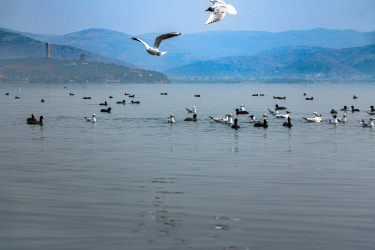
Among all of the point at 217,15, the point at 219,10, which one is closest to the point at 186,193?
the point at 217,15

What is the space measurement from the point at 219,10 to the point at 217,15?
0.50m

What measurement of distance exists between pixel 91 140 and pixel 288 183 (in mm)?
16930

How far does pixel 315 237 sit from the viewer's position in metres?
12.1

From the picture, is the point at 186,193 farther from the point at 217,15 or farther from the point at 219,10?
the point at 219,10

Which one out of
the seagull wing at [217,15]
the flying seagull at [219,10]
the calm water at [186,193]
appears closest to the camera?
the calm water at [186,193]

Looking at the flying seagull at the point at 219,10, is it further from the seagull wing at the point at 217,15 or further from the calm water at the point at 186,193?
the calm water at the point at 186,193

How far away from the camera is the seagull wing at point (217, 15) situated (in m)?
14.5

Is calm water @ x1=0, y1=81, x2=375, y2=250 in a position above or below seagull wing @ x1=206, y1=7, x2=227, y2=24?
below

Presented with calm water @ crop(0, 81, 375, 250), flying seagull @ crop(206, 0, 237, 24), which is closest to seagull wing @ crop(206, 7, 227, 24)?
flying seagull @ crop(206, 0, 237, 24)

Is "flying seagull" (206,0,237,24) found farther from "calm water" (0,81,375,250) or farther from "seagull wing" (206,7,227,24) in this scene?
"calm water" (0,81,375,250)

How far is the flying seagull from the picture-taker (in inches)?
581

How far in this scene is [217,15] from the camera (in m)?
15.1

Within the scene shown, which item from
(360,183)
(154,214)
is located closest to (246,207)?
(154,214)

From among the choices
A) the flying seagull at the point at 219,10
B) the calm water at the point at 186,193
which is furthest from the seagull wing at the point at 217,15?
the calm water at the point at 186,193
